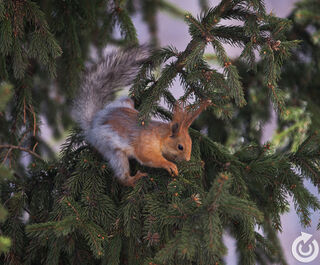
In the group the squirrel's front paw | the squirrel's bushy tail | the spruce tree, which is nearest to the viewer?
the spruce tree

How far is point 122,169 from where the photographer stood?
3.58ft

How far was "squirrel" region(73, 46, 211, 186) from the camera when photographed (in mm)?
1054

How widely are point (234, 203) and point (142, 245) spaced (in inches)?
14.3

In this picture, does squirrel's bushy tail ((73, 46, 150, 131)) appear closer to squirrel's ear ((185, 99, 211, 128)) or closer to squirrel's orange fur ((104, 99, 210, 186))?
squirrel's orange fur ((104, 99, 210, 186))

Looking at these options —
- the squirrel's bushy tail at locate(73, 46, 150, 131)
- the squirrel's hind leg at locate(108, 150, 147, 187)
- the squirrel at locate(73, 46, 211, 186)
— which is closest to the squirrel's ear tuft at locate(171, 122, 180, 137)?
the squirrel at locate(73, 46, 211, 186)

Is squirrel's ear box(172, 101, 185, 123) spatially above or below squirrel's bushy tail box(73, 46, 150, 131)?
below

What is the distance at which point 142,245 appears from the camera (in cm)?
106

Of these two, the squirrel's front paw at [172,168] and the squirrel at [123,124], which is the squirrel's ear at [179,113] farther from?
the squirrel's front paw at [172,168]

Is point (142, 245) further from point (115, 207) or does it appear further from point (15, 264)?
point (15, 264)

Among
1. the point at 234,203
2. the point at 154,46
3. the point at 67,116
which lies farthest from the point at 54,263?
the point at 67,116

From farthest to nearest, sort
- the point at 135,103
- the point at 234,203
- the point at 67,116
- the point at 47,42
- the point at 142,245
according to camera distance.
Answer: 1. the point at 67,116
2. the point at 135,103
3. the point at 47,42
4. the point at 142,245
5. the point at 234,203

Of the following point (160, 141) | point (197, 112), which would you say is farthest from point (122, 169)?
point (197, 112)

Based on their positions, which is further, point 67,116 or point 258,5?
point 67,116

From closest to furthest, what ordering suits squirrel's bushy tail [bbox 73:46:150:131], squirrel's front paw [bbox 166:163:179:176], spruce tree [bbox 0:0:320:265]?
spruce tree [bbox 0:0:320:265] → squirrel's front paw [bbox 166:163:179:176] → squirrel's bushy tail [bbox 73:46:150:131]
